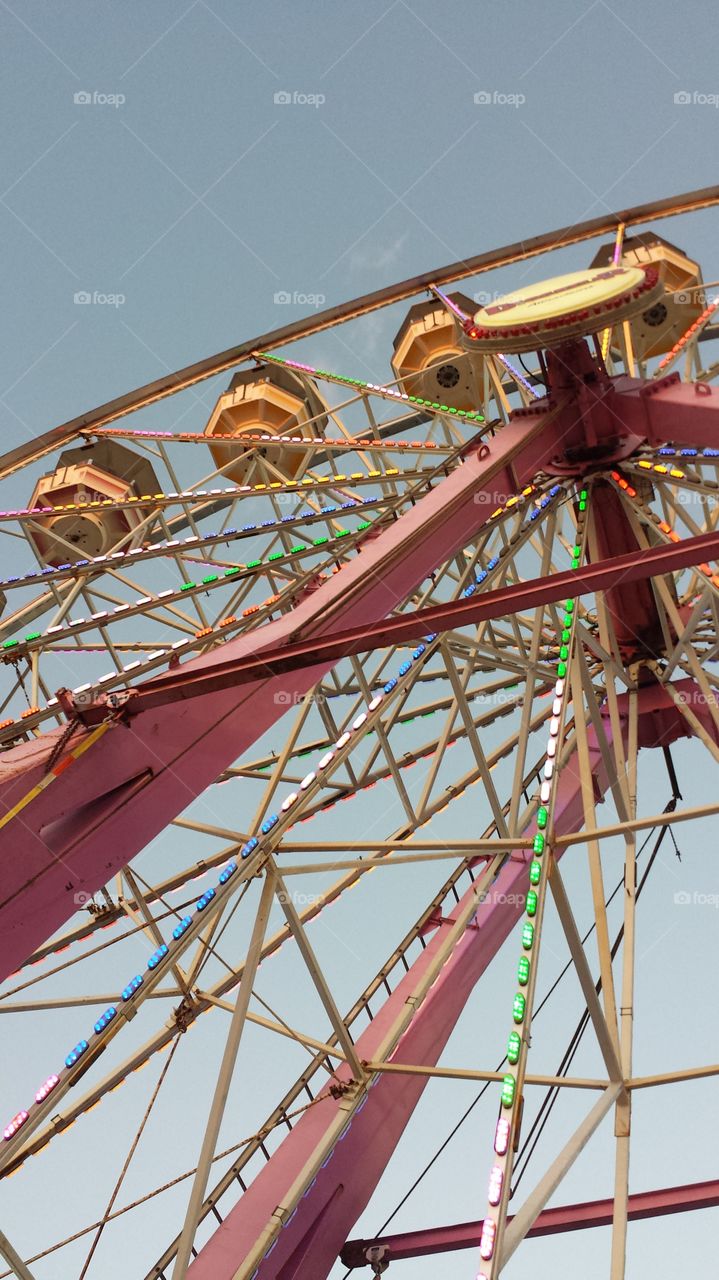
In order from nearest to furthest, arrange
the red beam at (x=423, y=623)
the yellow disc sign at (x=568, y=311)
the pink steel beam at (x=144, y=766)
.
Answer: the pink steel beam at (x=144, y=766) → the red beam at (x=423, y=623) → the yellow disc sign at (x=568, y=311)

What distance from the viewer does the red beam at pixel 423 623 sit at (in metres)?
7.72

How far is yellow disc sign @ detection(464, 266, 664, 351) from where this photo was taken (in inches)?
477

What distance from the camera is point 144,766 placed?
27.7 feet

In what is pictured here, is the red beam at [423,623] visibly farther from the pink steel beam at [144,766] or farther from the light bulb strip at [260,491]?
the light bulb strip at [260,491]

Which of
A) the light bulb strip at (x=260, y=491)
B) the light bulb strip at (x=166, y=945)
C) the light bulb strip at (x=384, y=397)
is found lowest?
the light bulb strip at (x=166, y=945)

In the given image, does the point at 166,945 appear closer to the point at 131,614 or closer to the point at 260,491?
the point at 131,614

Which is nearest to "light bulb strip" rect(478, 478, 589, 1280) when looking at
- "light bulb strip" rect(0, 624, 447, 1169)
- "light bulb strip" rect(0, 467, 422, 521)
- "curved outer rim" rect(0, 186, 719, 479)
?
"light bulb strip" rect(0, 624, 447, 1169)

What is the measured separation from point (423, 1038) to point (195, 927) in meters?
4.30

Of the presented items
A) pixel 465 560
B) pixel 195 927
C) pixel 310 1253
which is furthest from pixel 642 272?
pixel 310 1253

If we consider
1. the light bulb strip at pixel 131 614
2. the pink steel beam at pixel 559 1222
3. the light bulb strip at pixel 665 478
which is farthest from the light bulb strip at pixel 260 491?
the pink steel beam at pixel 559 1222

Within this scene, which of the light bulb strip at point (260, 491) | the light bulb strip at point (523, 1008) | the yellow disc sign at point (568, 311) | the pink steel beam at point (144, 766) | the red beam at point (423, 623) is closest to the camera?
the light bulb strip at point (523, 1008)

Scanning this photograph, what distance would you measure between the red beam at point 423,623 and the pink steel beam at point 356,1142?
13.1ft

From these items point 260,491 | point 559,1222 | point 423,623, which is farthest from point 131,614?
point 559,1222

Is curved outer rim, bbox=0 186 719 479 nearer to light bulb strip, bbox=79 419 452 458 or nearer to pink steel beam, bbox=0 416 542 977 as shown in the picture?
light bulb strip, bbox=79 419 452 458
